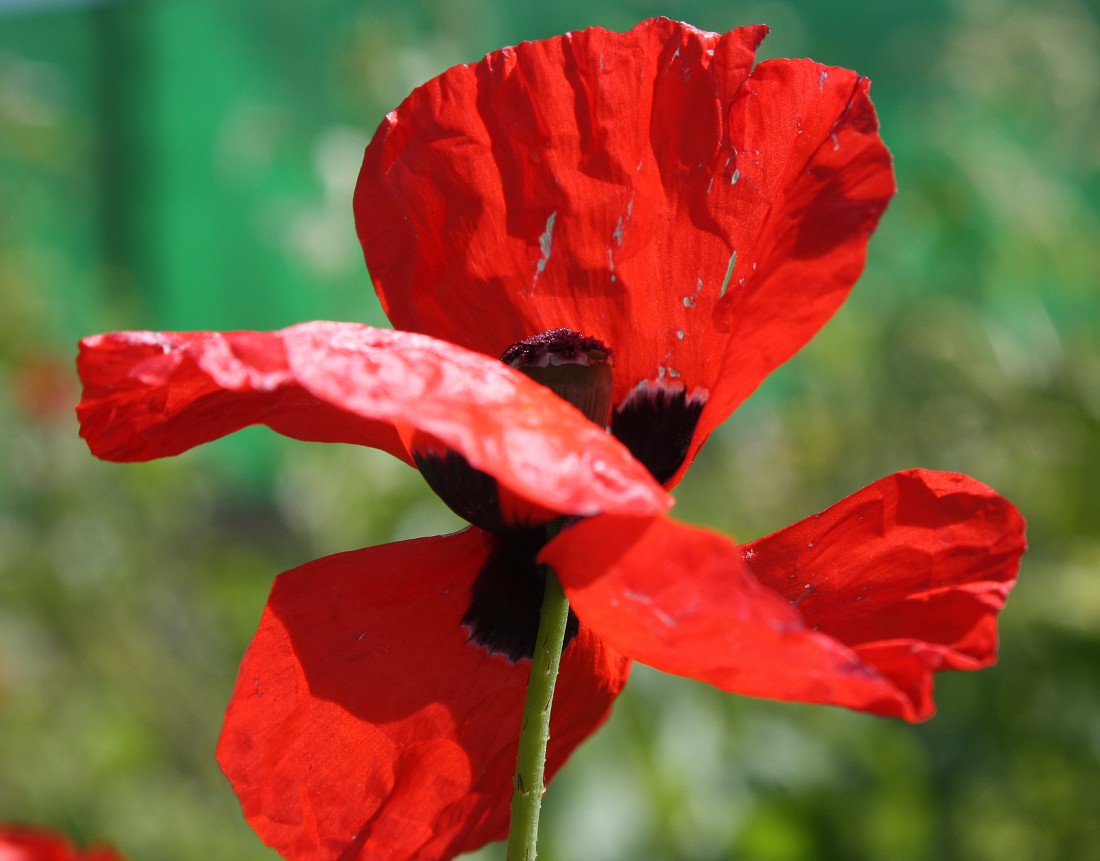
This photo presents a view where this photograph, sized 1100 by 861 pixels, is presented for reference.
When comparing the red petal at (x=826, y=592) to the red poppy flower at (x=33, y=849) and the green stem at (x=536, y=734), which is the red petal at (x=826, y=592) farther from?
the red poppy flower at (x=33, y=849)

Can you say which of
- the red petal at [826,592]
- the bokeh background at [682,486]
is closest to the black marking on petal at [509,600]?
the red petal at [826,592]

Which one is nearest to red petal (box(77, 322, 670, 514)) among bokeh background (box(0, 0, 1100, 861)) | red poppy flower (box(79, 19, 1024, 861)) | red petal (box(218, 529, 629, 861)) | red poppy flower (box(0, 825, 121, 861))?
red poppy flower (box(79, 19, 1024, 861))

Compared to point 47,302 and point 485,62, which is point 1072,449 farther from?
point 47,302

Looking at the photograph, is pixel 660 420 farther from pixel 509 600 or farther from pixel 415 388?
pixel 415 388

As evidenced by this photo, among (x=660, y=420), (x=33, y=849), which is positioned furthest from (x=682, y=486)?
(x=660, y=420)

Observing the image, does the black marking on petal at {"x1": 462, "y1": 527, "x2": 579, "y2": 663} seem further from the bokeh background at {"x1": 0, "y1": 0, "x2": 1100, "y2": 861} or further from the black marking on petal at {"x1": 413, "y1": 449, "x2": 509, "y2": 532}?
the bokeh background at {"x1": 0, "y1": 0, "x2": 1100, "y2": 861}
